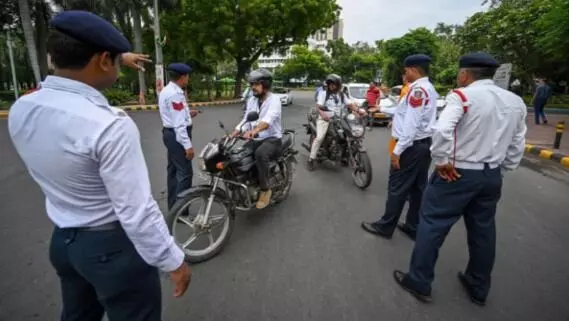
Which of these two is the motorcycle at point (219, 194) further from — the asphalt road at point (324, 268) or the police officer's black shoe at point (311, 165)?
the police officer's black shoe at point (311, 165)

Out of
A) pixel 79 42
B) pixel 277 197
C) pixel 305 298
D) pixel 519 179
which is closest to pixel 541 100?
pixel 519 179

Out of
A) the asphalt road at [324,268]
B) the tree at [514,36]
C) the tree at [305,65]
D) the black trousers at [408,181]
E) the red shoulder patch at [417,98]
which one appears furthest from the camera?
the tree at [305,65]

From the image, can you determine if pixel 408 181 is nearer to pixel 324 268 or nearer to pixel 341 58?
pixel 324 268

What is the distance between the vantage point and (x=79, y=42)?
120 centimetres

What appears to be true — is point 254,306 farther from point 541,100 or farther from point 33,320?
point 541,100

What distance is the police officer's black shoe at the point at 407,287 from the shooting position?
99.4 inches

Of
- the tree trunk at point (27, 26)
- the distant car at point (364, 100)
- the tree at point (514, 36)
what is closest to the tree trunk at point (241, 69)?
the tree trunk at point (27, 26)

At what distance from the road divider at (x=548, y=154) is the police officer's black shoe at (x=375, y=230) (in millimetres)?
6054

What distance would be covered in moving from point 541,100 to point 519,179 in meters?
8.78

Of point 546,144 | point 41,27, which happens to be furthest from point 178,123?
point 41,27

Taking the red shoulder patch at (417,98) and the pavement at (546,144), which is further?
the pavement at (546,144)

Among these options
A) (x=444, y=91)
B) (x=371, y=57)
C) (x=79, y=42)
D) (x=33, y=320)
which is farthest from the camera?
(x=371, y=57)

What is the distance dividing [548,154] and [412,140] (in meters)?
6.71

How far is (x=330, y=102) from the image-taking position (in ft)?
19.6
